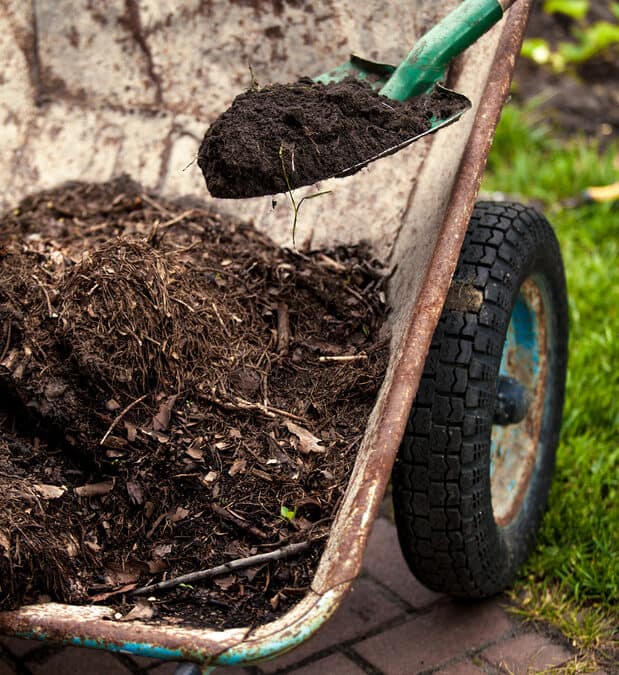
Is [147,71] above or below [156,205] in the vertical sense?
above

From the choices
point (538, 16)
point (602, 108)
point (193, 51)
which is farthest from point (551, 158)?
point (193, 51)

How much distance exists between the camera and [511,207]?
199cm

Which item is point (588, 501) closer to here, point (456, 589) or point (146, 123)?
point (456, 589)

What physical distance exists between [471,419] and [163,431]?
0.60 meters

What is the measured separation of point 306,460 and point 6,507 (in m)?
0.52

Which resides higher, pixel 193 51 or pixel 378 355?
pixel 193 51

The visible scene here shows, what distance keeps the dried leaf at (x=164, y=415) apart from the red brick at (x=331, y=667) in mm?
680

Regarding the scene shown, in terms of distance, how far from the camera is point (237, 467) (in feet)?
5.19

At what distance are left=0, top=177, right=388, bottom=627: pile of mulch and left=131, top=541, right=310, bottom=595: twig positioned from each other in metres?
0.01

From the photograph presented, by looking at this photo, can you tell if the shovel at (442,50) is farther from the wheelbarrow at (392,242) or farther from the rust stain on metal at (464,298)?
the rust stain on metal at (464,298)

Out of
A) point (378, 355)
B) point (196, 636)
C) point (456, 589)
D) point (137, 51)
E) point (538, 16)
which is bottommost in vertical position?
point (456, 589)

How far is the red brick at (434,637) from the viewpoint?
192 centimetres

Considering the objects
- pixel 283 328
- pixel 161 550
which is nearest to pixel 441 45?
pixel 283 328

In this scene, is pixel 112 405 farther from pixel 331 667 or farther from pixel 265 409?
pixel 331 667
